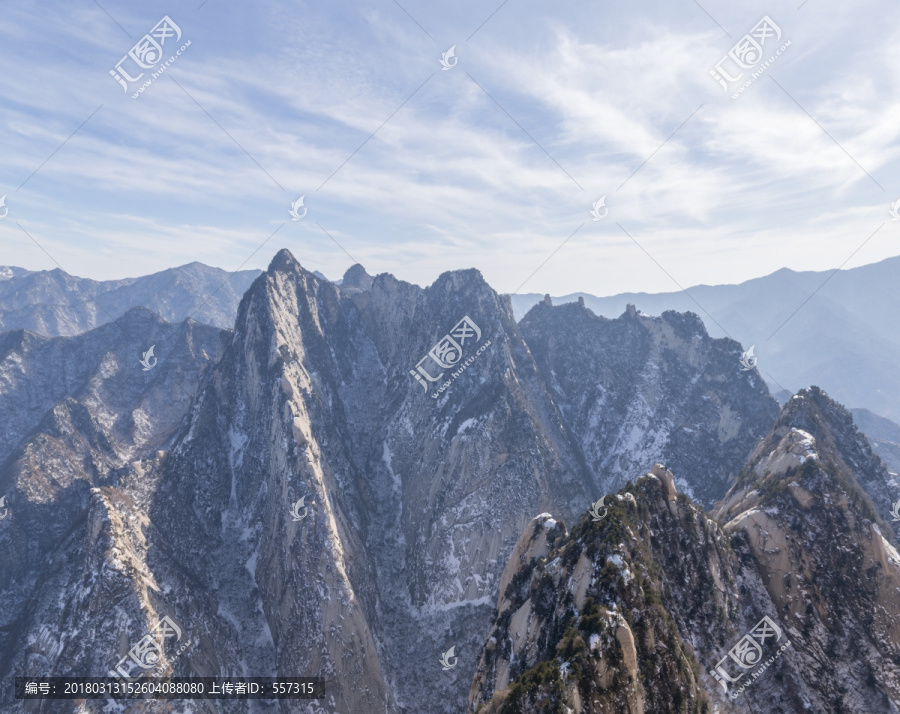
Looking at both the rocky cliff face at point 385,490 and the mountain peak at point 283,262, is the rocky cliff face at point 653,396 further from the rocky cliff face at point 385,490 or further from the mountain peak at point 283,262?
the mountain peak at point 283,262

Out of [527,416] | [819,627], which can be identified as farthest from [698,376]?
[819,627]

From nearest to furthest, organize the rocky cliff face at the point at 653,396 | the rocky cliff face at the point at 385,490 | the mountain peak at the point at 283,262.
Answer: the rocky cliff face at the point at 385,490 < the rocky cliff face at the point at 653,396 < the mountain peak at the point at 283,262

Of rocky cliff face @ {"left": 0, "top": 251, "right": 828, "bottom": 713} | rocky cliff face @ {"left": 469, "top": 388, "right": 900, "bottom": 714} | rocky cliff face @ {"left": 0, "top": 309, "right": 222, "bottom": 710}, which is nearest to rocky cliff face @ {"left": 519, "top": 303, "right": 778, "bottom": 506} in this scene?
rocky cliff face @ {"left": 0, "top": 251, "right": 828, "bottom": 713}
